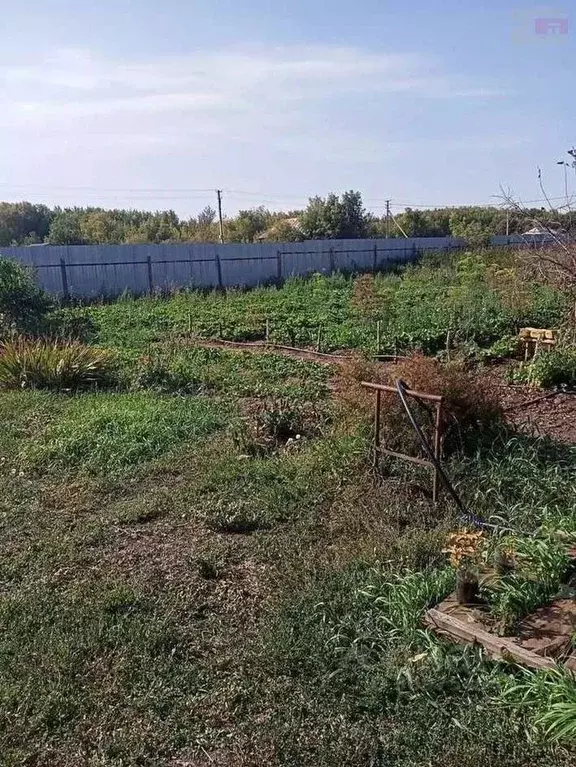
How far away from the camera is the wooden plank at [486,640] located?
8.70 feet

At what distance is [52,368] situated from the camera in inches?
327

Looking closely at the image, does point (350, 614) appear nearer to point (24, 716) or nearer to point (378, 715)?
point (378, 715)

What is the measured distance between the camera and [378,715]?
258 cm

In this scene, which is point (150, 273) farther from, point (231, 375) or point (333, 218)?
point (333, 218)

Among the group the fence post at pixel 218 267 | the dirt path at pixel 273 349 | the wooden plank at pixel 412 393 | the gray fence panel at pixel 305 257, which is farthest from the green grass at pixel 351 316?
the gray fence panel at pixel 305 257

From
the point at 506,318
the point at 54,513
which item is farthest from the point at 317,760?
the point at 506,318

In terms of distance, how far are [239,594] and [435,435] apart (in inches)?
70.0

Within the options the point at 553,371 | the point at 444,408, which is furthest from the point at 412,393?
the point at 553,371

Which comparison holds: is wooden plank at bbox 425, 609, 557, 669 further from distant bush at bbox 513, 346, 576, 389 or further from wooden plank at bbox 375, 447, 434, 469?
distant bush at bbox 513, 346, 576, 389

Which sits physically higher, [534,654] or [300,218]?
[300,218]

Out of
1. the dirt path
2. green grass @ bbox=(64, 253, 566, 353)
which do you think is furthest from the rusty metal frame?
green grass @ bbox=(64, 253, 566, 353)

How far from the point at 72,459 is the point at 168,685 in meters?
3.25

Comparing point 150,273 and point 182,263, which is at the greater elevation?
point 182,263

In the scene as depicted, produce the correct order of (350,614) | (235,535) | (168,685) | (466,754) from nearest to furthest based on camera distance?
(466,754) → (168,685) → (350,614) → (235,535)
